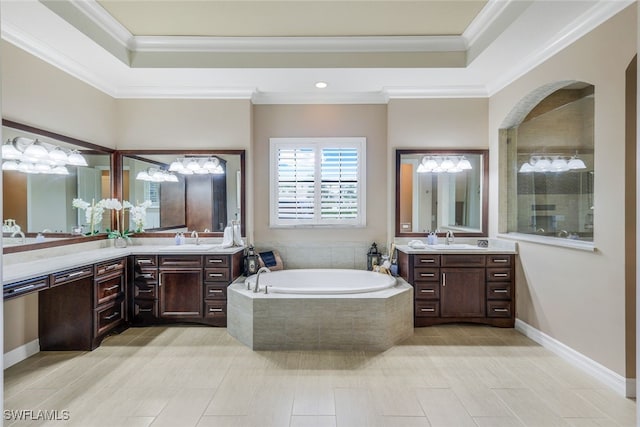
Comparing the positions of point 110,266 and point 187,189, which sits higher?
point 187,189

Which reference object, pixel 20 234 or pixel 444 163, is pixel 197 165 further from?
pixel 444 163

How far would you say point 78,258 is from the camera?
343cm

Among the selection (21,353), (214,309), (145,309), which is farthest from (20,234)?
(214,309)

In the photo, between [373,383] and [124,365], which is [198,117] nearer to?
[124,365]

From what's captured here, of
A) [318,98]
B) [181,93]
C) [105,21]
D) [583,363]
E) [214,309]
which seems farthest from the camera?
[318,98]

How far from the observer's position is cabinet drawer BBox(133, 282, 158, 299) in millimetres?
4000

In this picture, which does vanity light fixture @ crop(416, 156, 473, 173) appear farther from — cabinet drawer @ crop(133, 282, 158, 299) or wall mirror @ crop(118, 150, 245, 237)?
cabinet drawer @ crop(133, 282, 158, 299)

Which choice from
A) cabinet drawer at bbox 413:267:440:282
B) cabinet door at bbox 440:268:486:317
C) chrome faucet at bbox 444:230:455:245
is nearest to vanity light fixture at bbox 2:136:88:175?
cabinet drawer at bbox 413:267:440:282

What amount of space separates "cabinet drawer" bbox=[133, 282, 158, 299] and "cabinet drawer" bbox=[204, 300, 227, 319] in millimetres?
578

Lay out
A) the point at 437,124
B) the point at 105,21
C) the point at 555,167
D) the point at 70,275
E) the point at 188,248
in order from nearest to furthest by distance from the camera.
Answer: the point at 70,275
the point at 105,21
the point at 555,167
the point at 188,248
the point at 437,124

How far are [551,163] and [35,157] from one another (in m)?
5.02

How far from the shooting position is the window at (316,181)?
4.70m

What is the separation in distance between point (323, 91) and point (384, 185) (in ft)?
4.64

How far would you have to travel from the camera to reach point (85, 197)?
395 centimetres
